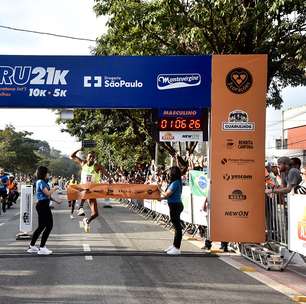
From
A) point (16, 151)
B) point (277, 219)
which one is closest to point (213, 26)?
point (277, 219)

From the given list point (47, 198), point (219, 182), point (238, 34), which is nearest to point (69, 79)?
point (47, 198)

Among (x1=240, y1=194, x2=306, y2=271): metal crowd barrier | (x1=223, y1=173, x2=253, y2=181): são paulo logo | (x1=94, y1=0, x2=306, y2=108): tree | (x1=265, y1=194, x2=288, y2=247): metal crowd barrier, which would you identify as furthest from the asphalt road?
(x1=94, y1=0, x2=306, y2=108): tree

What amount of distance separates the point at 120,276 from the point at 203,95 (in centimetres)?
466

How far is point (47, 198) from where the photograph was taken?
11617 mm

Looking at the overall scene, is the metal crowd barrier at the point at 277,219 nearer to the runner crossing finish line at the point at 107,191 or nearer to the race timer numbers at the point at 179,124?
the runner crossing finish line at the point at 107,191

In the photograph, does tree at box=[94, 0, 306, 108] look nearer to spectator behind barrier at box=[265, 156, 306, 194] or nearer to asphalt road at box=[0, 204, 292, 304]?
spectator behind barrier at box=[265, 156, 306, 194]

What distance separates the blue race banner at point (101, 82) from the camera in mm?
12250

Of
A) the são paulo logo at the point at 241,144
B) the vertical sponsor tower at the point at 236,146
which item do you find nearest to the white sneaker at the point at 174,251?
the vertical sponsor tower at the point at 236,146

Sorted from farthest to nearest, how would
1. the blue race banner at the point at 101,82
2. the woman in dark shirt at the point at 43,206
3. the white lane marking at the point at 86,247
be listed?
the white lane marking at the point at 86,247 < the blue race banner at the point at 101,82 < the woman in dark shirt at the point at 43,206

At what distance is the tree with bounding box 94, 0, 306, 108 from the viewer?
51.8ft

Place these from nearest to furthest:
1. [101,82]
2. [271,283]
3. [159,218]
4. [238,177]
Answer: [271,283] → [238,177] → [101,82] → [159,218]

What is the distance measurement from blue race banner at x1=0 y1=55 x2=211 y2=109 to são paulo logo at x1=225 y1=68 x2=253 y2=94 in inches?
19.2

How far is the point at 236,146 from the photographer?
12.1 metres

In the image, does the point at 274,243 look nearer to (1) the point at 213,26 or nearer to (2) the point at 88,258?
A: (2) the point at 88,258
